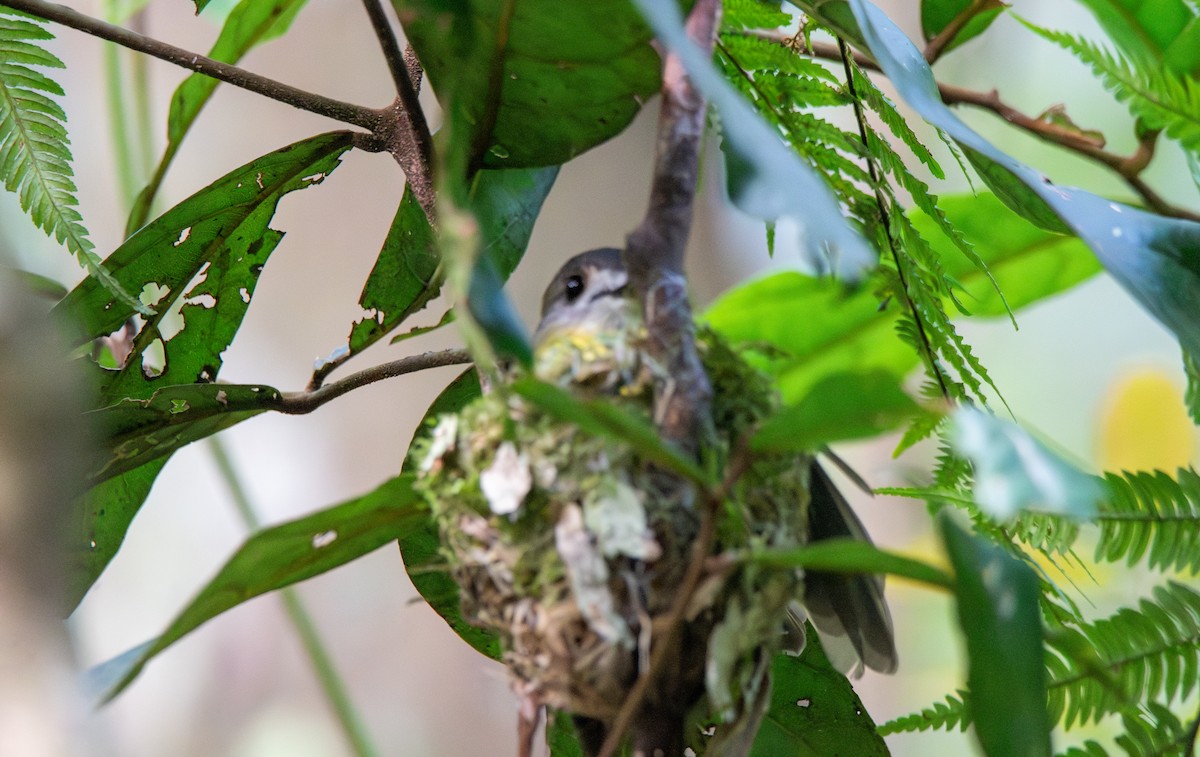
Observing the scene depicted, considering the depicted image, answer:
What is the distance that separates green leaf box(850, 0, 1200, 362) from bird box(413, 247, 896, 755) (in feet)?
0.57

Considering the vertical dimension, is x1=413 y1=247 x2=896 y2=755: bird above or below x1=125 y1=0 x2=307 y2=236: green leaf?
below

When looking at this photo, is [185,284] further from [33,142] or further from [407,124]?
[407,124]

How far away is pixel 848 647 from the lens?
0.61 m

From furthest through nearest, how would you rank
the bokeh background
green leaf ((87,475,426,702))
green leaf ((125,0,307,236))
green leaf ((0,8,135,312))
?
the bokeh background
green leaf ((125,0,307,236))
green leaf ((0,8,135,312))
green leaf ((87,475,426,702))

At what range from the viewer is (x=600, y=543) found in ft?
1.30

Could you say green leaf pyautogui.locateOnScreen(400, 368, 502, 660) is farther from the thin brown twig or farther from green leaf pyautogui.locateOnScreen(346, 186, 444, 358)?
the thin brown twig

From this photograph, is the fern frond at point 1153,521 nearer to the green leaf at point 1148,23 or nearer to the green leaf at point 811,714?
Result: the green leaf at point 811,714

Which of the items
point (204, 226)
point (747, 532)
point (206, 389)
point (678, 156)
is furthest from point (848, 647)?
point (204, 226)

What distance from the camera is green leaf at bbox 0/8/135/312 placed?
2.21ft

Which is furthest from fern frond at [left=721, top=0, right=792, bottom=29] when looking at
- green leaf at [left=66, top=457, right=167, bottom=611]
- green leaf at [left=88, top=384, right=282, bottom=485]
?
green leaf at [left=66, top=457, right=167, bottom=611]

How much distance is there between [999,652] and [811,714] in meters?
0.30

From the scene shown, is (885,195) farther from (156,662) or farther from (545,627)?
(156,662)

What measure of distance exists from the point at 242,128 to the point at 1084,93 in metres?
1.94


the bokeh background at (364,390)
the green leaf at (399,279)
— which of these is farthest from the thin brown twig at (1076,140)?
the bokeh background at (364,390)
